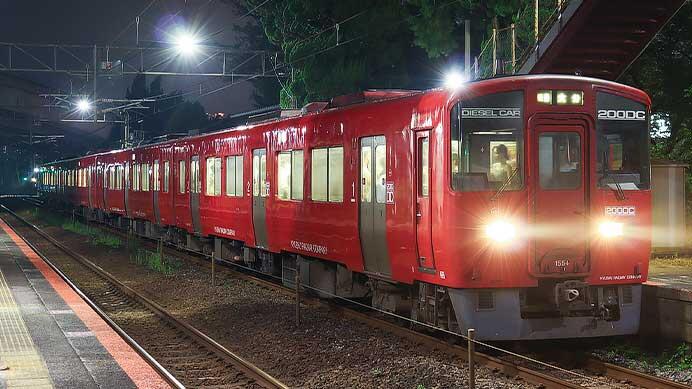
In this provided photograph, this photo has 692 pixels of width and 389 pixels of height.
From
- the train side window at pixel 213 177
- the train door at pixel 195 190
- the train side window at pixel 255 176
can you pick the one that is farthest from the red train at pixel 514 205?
the train door at pixel 195 190

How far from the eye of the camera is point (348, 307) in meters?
14.4

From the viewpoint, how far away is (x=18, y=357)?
10188mm

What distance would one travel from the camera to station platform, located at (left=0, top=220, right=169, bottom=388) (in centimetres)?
913

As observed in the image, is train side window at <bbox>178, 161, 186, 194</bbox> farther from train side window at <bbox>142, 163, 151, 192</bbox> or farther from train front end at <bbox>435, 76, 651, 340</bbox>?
train front end at <bbox>435, 76, 651, 340</bbox>

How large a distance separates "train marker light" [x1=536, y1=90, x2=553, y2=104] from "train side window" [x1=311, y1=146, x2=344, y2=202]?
361 cm

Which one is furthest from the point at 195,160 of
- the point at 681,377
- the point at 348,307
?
the point at 681,377

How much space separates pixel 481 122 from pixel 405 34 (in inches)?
864

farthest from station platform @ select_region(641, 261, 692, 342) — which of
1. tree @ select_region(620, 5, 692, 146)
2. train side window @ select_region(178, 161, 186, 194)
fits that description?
train side window @ select_region(178, 161, 186, 194)

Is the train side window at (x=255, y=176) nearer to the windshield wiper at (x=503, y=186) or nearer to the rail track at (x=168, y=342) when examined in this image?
the rail track at (x=168, y=342)

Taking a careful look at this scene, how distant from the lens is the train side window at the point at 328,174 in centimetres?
1319

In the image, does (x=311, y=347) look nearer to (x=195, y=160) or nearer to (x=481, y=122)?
(x=481, y=122)

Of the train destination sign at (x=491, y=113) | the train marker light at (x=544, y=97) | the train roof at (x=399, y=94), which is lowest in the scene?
the train destination sign at (x=491, y=113)

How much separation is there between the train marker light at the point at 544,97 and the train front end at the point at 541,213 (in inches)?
0.4

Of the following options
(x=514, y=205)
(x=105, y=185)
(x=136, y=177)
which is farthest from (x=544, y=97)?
(x=105, y=185)
